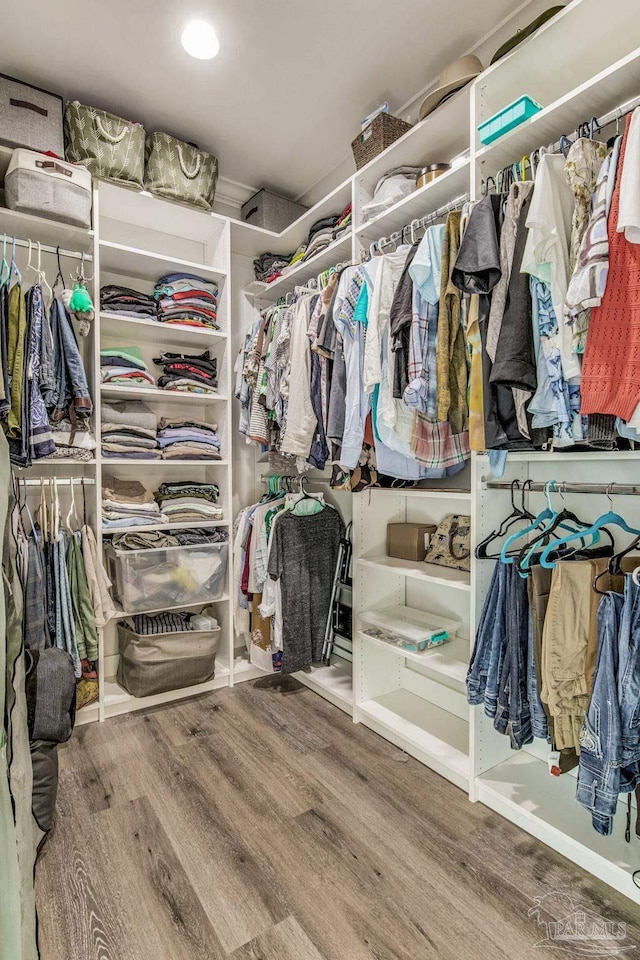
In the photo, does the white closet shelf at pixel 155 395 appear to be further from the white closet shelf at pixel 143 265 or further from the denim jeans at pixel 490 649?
the denim jeans at pixel 490 649

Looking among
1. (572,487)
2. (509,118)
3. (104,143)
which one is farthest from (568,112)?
(104,143)

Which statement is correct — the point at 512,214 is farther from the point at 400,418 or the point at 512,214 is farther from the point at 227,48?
the point at 227,48

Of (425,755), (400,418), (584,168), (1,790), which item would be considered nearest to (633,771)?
(425,755)

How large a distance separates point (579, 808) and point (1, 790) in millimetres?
1767

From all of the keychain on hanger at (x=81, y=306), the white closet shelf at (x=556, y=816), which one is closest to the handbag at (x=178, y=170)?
the keychain on hanger at (x=81, y=306)

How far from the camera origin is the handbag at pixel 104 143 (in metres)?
2.32

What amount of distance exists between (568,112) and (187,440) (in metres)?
2.09

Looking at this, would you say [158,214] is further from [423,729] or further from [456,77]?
[423,729]

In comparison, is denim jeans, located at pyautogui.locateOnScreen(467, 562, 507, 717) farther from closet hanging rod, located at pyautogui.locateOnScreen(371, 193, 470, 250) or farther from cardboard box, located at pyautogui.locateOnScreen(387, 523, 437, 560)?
closet hanging rod, located at pyautogui.locateOnScreen(371, 193, 470, 250)

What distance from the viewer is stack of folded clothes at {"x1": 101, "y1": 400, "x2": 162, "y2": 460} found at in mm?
2496

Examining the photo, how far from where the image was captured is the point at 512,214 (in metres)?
1.44

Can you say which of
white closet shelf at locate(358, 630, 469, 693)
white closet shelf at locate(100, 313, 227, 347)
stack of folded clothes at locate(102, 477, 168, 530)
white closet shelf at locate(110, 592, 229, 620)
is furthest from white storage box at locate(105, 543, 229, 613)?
white closet shelf at locate(100, 313, 227, 347)

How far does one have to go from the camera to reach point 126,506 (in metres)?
2.52

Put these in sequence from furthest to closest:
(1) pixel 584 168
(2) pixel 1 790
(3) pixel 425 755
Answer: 1. (3) pixel 425 755
2. (1) pixel 584 168
3. (2) pixel 1 790
